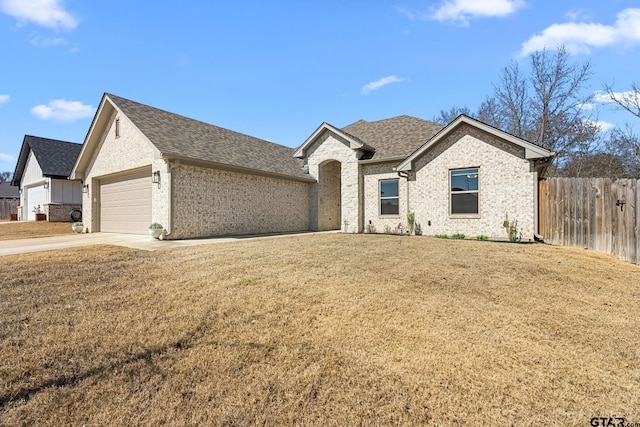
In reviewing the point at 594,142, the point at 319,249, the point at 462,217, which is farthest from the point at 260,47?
the point at 594,142

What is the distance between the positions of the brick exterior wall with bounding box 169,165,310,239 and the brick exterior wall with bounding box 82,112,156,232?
190 centimetres

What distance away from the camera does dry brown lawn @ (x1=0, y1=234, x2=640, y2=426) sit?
7.72 ft

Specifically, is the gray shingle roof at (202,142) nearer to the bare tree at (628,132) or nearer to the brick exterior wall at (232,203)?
the brick exterior wall at (232,203)

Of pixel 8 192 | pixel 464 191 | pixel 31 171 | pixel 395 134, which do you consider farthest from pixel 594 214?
pixel 8 192

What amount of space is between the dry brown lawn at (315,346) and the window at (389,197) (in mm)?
8082

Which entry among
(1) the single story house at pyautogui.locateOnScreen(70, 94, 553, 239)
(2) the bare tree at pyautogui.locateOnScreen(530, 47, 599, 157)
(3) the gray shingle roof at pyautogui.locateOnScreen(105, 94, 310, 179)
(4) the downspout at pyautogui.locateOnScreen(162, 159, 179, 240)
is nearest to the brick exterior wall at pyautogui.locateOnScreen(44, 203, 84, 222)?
(1) the single story house at pyautogui.locateOnScreen(70, 94, 553, 239)

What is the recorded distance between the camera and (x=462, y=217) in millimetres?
11898

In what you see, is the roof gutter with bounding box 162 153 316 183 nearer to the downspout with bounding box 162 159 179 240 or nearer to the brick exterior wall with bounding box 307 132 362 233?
the downspout with bounding box 162 159 179 240

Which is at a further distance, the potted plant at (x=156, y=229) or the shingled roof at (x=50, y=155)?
the shingled roof at (x=50, y=155)

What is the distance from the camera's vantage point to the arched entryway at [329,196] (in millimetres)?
17391

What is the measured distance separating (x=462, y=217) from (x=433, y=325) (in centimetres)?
931

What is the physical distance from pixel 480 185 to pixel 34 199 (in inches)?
1198

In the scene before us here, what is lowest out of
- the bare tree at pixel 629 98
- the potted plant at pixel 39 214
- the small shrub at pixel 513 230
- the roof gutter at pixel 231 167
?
the small shrub at pixel 513 230

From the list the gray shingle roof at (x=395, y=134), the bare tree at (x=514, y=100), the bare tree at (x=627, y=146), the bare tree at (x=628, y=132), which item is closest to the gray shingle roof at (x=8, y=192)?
the gray shingle roof at (x=395, y=134)
